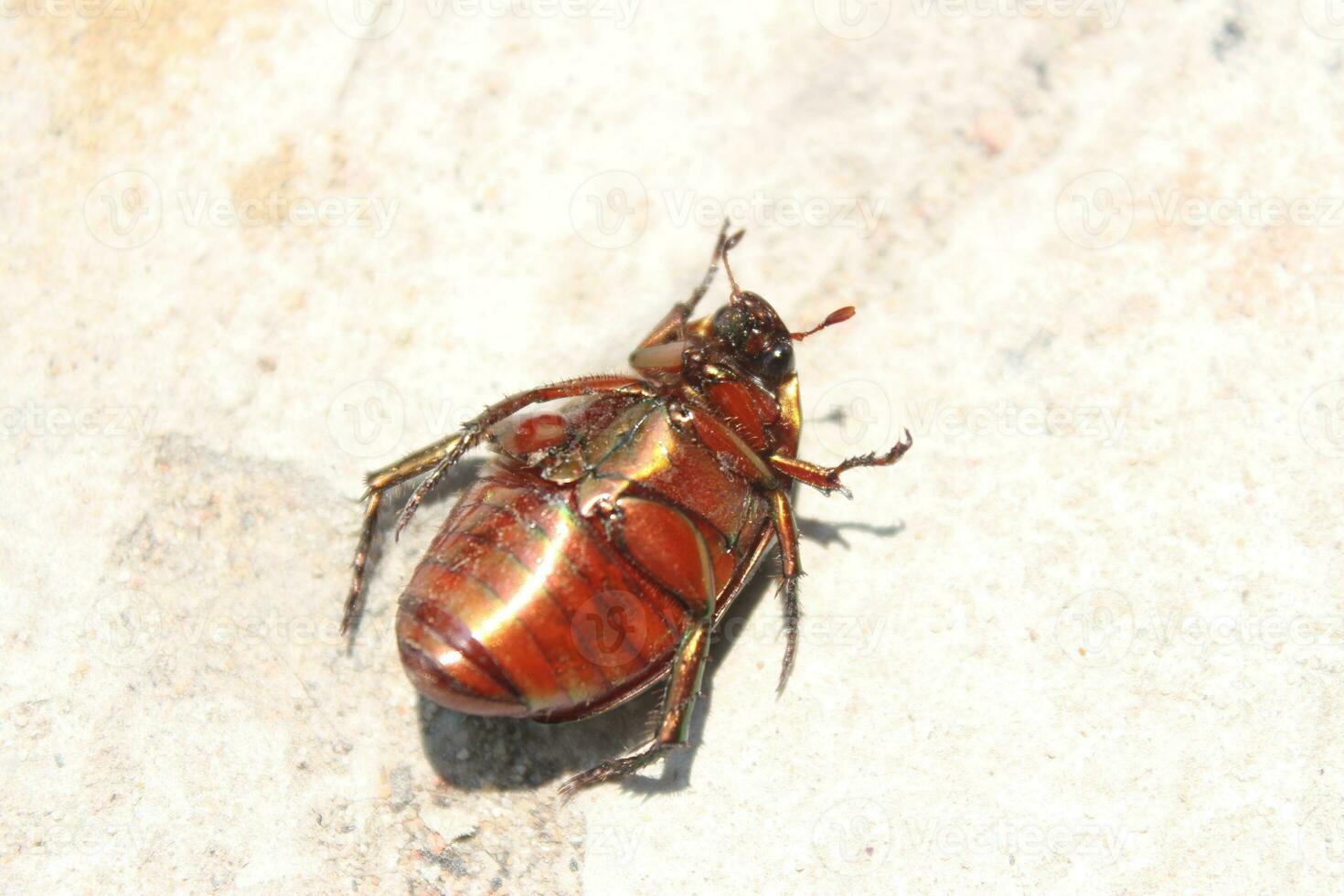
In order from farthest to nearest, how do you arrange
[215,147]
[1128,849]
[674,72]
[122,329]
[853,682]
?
1. [674,72]
2. [215,147]
3. [122,329]
4. [853,682]
5. [1128,849]

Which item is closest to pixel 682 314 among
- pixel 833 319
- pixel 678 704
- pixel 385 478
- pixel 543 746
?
pixel 833 319

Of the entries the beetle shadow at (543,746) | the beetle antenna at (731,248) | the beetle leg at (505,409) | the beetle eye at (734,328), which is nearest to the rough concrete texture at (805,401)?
the beetle shadow at (543,746)

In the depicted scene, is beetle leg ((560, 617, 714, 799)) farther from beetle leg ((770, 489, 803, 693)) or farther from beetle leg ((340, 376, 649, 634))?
beetle leg ((340, 376, 649, 634))

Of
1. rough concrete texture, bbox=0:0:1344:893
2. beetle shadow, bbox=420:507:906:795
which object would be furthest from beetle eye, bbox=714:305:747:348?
beetle shadow, bbox=420:507:906:795

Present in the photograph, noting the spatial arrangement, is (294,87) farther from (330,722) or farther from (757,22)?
(330,722)

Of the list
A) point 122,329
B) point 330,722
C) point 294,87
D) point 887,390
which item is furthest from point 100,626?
point 887,390

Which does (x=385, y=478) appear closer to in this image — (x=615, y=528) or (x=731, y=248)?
(x=615, y=528)

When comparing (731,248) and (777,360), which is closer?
(777,360)
